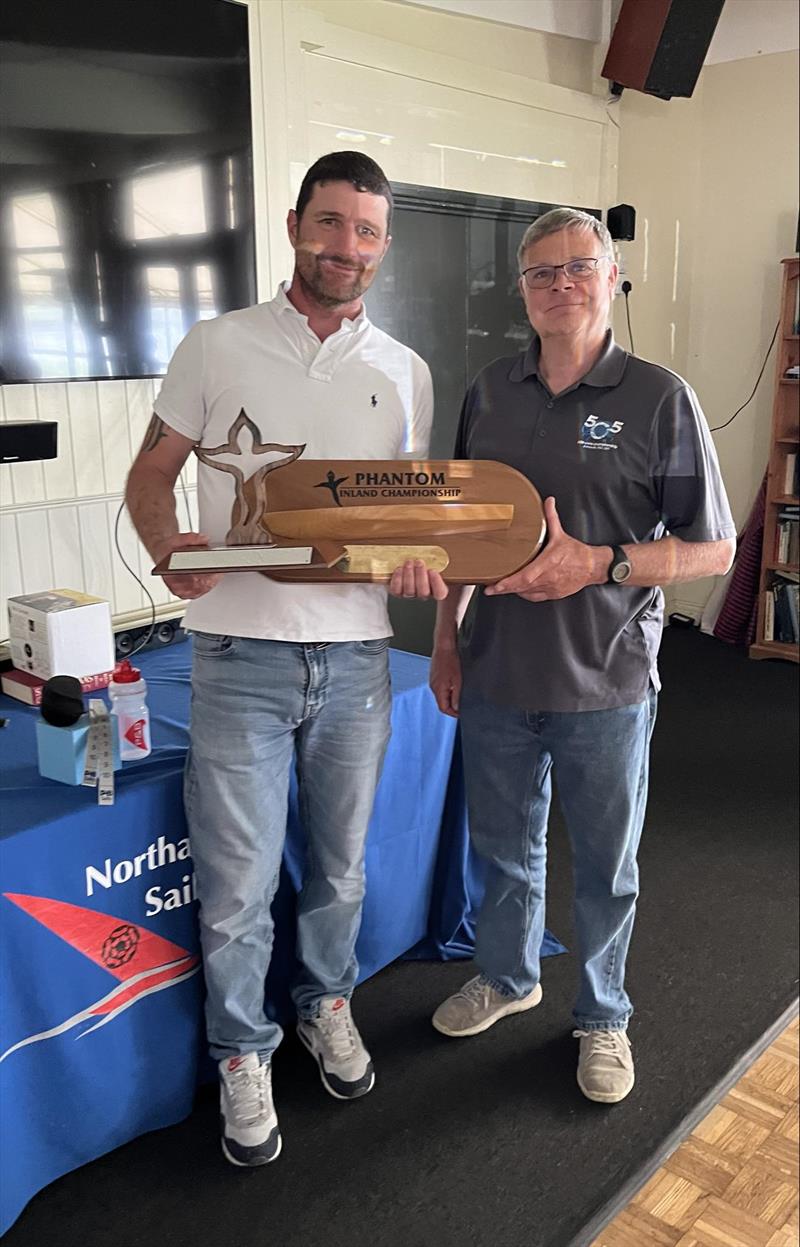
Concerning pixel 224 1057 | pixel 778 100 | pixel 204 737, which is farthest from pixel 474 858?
pixel 778 100

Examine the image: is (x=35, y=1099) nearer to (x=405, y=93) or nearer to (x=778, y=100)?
(x=405, y=93)

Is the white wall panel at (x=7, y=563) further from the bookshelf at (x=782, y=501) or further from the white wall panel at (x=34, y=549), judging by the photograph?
the bookshelf at (x=782, y=501)

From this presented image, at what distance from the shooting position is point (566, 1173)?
1599mm

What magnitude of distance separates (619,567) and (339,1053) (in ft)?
3.20

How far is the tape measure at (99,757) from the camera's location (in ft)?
4.87

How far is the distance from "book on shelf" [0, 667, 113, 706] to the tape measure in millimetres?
409

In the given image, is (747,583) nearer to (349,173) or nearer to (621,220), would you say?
(621,220)

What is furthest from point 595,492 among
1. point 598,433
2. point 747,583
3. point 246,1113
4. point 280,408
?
point 747,583

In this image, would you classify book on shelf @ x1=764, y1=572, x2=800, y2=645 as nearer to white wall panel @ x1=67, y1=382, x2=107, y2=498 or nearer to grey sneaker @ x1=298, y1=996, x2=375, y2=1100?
white wall panel @ x1=67, y1=382, x2=107, y2=498

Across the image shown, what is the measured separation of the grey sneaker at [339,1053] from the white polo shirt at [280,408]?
2.31 ft

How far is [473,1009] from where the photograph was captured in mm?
1925

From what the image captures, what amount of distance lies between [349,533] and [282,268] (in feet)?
6.09

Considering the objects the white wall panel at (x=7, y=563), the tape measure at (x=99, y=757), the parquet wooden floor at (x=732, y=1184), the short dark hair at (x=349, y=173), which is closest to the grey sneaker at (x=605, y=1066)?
the parquet wooden floor at (x=732, y=1184)

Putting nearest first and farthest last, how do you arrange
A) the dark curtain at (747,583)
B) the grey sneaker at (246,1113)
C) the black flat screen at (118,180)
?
the grey sneaker at (246,1113) → the black flat screen at (118,180) → the dark curtain at (747,583)
